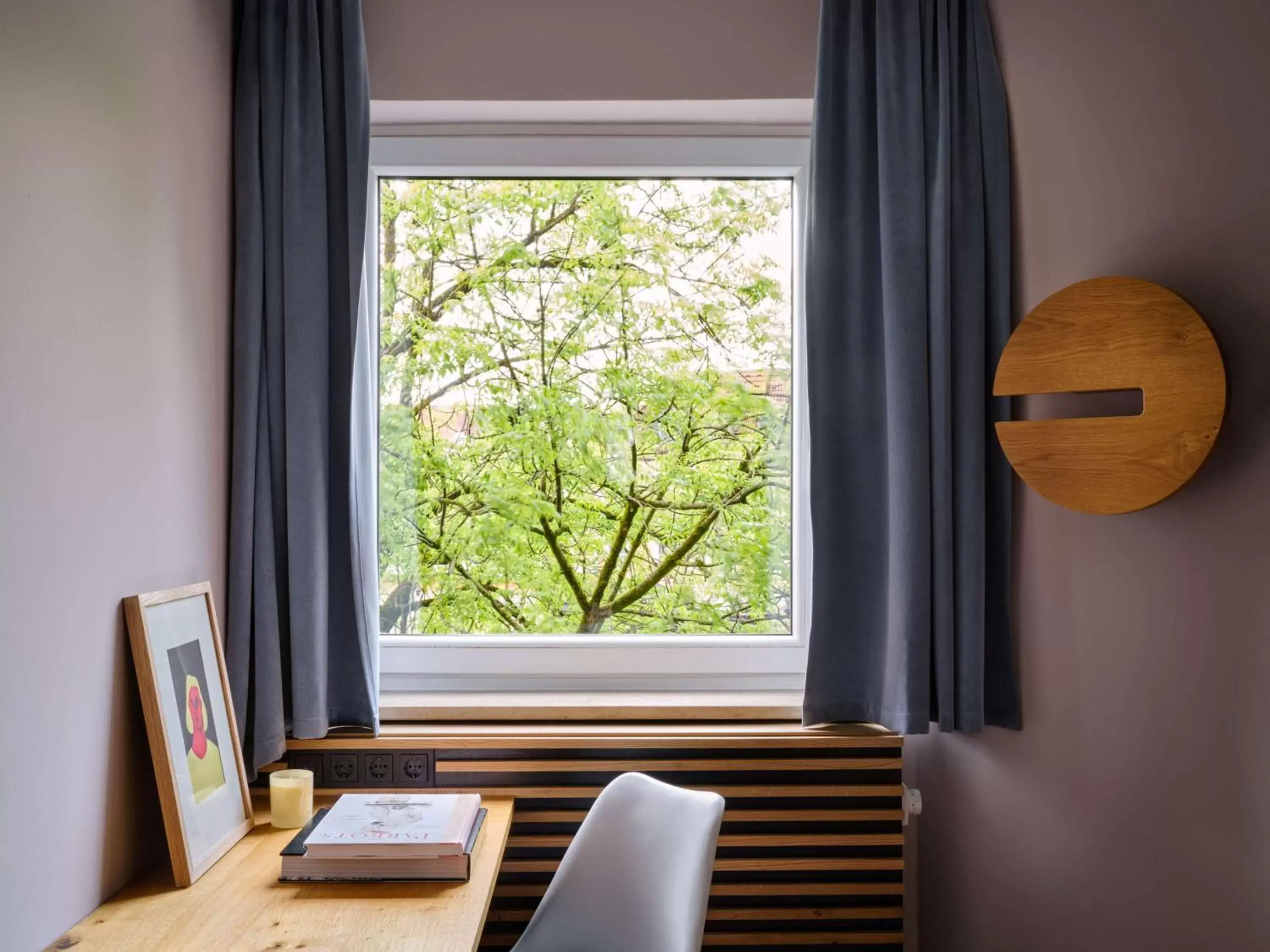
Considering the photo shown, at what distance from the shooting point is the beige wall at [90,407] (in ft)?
4.01

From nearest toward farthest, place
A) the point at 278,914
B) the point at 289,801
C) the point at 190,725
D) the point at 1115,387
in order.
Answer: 1. the point at 278,914
2. the point at 1115,387
3. the point at 190,725
4. the point at 289,801

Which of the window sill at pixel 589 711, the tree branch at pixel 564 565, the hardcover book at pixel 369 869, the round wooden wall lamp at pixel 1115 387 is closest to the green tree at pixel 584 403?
the tree branch at pixel 564 565

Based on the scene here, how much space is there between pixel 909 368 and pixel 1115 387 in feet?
1.59

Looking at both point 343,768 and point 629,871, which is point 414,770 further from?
point 629,871

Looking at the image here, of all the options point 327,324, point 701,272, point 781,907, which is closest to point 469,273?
point 327,324

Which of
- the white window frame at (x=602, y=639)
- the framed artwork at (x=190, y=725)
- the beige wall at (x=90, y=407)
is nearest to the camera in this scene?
the beige wall at (x=90, y=407)

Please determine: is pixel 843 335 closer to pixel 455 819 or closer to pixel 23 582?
pixel 455 819

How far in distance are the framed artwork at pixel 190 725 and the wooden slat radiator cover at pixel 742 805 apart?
0.92ft

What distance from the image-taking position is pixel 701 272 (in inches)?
88.1

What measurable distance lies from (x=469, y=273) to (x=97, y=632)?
115 cm

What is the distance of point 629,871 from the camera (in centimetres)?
167

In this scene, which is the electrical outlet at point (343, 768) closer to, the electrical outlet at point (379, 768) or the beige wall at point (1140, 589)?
the electrical outlet at point (379, 768)

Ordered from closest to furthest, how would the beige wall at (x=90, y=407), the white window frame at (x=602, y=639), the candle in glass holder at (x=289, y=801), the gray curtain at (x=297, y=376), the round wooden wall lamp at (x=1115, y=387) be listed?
1. the beige wall at (x=90, y=407)
2. the round wooden wall lamp at (x=1115, y=387)
3. the candle in glass holder at (x=289, y=801)
4. the gray curtain at (x=297, y=376)
5. the white window frame at (x=602, y=639)

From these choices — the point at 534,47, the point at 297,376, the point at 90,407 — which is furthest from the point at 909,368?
the point at 90,407
